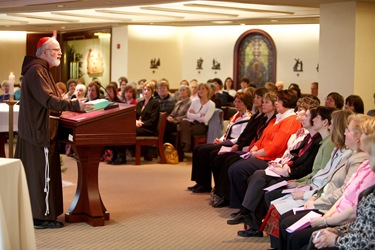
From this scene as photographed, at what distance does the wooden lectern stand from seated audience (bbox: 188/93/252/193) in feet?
6.41

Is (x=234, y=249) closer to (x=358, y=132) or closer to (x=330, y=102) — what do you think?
(x=358, y=132)

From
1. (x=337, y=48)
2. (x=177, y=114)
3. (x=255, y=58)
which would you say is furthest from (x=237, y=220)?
(x=255, y=58)

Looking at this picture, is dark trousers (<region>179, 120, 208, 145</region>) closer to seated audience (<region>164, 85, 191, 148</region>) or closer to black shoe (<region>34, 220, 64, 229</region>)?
seated audience (<region>164, 85, 191, 148</region>)

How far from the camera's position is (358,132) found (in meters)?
4.99

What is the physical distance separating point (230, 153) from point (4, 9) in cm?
851

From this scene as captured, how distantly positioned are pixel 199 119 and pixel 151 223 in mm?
4622

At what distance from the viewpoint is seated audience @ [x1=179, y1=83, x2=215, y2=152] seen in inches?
459

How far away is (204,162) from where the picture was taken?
349 inches

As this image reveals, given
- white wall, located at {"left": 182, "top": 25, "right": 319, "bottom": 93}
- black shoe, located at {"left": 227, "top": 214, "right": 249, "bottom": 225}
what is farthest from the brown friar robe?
white wall, located at {"left": 182, "top": 25, "right": 319, "bottom": 93}

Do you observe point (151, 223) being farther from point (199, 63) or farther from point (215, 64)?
point (199, 63)

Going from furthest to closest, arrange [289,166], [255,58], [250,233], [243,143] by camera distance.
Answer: [255,58]
[243,143]
[250,233]
[289,166]

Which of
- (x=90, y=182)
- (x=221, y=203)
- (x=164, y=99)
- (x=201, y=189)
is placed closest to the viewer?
(x=90, y=182)

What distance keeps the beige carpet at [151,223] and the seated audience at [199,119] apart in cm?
148

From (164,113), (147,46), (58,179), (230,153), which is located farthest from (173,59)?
(58,179)
